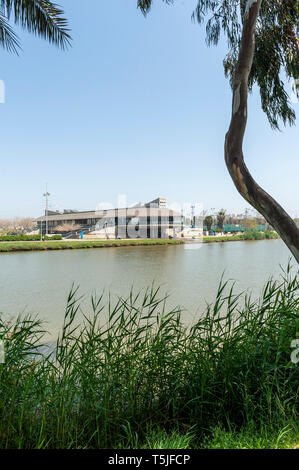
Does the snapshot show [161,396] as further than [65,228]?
No

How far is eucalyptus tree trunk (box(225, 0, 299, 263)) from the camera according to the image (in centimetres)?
159

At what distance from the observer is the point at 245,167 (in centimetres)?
163

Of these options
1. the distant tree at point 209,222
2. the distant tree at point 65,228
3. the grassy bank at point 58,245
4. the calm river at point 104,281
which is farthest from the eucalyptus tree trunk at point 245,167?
the distant tree at point 209,222

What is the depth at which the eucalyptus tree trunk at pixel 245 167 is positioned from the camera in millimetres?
1588

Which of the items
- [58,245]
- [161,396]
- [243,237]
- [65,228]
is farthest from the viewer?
[243,237]

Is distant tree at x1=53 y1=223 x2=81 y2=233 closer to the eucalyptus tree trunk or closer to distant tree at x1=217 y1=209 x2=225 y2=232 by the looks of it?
distant tree at x1=217 y1=209 x2=225 y2=232

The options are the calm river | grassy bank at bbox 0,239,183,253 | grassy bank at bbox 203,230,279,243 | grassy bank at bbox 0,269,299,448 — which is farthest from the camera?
grassy bank at bbox 203,230,279,243

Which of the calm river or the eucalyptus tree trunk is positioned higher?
the eucalyptus tree trunk

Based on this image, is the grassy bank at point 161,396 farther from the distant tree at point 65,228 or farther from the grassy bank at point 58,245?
the distant tree at point 65,228

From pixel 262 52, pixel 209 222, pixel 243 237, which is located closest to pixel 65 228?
pixel 243 237

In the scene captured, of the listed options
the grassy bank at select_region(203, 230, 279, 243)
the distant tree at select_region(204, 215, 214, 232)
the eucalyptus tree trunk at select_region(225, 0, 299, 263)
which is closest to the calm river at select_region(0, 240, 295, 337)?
the eucalyptus tree trunk at select_region(225, 0, 299, 263)

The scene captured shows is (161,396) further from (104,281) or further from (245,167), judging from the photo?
(104,281)

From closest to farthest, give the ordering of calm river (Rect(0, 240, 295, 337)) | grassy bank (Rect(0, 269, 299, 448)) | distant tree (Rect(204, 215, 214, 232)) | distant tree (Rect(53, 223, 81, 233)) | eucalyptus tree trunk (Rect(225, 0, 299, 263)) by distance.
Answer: grassy bank (Rect(0, 269, 299, 448)), eucalyptus tree trunk (Rect(225, 0, 299, 263)), calm river (Rect(0, 240, 295, 337)), distant tree (Rect(53, 223, 81, 233)), distant tree (Rect(204, 215, 214, 232))
